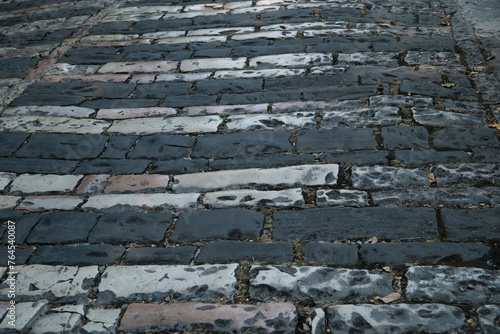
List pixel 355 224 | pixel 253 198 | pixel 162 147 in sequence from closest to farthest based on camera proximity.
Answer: pixel 355 224 → pixel 253 198 → pixel 162 147

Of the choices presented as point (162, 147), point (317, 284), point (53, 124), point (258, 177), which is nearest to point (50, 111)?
point (53, 124)

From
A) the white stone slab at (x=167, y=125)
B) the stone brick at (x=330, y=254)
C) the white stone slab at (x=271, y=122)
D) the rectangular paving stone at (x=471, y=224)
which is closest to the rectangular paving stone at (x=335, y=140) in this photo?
the white stone slab at (x=271, y=122)

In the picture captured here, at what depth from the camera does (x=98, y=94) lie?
414cm

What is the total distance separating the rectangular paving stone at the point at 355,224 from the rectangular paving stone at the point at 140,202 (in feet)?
1.66

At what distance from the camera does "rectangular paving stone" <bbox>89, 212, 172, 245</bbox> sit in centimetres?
269

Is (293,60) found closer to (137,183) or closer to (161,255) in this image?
(137,183)

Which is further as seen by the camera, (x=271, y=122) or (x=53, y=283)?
(x=271, y=122)

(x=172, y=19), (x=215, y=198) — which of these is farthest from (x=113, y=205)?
(x=172, y=19)

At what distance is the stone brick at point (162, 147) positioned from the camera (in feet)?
11.0

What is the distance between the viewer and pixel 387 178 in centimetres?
293

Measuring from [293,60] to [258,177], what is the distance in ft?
5.30

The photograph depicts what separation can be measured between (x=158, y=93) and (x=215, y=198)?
4.68ft

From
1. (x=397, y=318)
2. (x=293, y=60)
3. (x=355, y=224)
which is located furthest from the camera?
(x=293, y=60)

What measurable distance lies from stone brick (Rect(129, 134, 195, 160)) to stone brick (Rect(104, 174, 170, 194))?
0.21 metres
